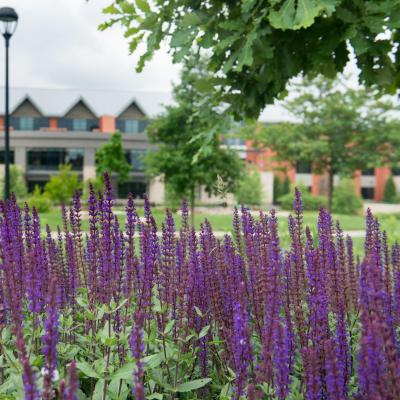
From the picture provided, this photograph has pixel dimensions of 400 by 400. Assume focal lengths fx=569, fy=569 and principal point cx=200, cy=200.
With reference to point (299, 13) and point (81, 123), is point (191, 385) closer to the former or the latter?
point (299, 13)

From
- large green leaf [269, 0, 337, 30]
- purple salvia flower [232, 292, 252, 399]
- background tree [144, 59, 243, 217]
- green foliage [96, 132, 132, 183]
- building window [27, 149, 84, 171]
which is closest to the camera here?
purple salvia flower [232, 292, 252, 399]

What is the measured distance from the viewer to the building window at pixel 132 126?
55625 millimetres

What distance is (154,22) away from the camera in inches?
221

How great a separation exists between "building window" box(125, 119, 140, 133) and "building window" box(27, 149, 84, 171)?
4.99 meters

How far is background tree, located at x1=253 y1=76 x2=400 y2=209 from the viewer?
1230 inches

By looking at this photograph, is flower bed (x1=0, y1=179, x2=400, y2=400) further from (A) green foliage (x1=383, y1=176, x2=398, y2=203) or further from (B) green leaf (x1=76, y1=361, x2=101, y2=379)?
(A) green foliage (x1=383, y1=176, x2=398, y2=203)

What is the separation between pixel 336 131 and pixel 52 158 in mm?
31743

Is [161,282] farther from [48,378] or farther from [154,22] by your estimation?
[154,22]

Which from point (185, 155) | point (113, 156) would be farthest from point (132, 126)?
point (185, 155)

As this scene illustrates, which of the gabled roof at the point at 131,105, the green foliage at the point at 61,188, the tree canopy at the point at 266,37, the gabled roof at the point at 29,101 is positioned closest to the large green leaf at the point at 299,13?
the tree canopy at the point at 266,37

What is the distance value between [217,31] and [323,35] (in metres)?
0.98

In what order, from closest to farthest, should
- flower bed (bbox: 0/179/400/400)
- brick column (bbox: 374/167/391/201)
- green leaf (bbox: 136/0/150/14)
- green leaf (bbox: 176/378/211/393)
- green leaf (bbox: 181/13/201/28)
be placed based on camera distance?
flower bed (bbox: 0/179/400/400), green leaf (bbox: 176/378/211/393), green leaf (bbox: 181/13/201/28), green leaf (bbox: 136/0/150/14), brick column (bbox: 374/167/391/201)

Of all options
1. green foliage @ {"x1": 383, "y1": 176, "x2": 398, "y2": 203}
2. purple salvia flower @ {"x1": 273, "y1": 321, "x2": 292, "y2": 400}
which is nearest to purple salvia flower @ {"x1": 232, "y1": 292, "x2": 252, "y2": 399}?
purple salvia flower @ {"x1": 273, "y1": 321, "x2": 292, "y2": 400}

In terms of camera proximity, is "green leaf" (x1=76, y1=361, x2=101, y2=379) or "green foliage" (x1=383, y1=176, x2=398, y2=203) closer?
"green leaf" (x1=76, y1=361, x2=101, y2=379)
